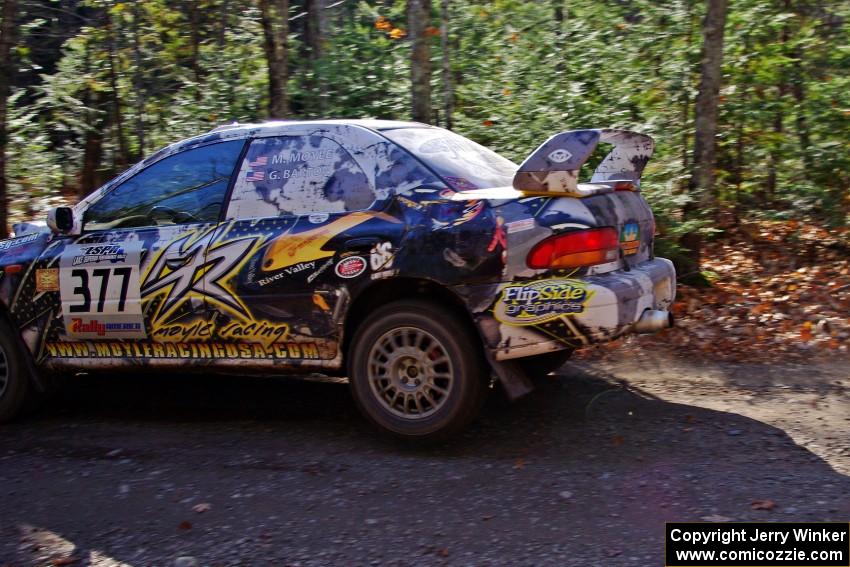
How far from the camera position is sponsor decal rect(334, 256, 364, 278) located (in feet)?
16.1

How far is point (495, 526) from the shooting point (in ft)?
12.9

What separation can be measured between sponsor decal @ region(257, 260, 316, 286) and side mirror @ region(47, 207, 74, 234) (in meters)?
1.51

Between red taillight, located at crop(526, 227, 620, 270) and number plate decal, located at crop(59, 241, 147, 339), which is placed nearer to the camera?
red taillight, located at crop(526, 227, 620, 270)

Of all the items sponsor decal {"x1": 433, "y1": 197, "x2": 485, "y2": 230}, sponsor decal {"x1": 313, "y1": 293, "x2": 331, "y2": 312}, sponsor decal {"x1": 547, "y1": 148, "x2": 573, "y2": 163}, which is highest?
sponsor decal {"x1": 547, "y1": 148, "x2": 573, "y2": 163}

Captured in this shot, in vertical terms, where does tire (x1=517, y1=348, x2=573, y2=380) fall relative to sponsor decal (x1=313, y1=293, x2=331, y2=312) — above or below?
below

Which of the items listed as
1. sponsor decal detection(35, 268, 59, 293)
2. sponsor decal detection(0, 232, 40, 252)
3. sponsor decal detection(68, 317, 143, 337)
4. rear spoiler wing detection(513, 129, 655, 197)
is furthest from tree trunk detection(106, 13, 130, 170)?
rear spoiler wing detection(513, 129, 655, 197)

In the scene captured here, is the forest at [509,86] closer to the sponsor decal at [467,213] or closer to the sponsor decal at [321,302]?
the sponsor decal at [467,213]

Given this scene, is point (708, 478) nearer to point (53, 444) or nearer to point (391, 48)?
point (53, 444)

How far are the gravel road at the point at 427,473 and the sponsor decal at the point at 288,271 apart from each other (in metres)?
0.97

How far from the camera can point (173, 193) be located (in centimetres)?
555

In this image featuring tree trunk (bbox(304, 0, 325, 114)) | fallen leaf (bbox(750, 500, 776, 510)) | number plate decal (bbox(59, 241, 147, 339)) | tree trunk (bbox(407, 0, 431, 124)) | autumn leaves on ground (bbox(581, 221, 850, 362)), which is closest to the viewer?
fallen leaf (bbox(750, 500, 776, 510))

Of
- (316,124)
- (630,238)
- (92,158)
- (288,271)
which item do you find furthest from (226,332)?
(92,158)

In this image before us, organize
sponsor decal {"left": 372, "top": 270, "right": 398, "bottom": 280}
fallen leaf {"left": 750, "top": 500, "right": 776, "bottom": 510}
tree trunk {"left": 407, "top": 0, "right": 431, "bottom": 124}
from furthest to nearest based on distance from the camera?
tree trunk {"left": 407, "top": 0, "right": 431, "bottom": 124} → sponsor decal {"left": 372, "top": 270, "right": 398, "bottom": 280} → fallen leaf {"left": 750, "top": 500, "right": 776, "bottom": 510}

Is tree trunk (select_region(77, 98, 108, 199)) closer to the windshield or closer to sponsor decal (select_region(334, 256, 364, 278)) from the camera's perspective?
the windshield
